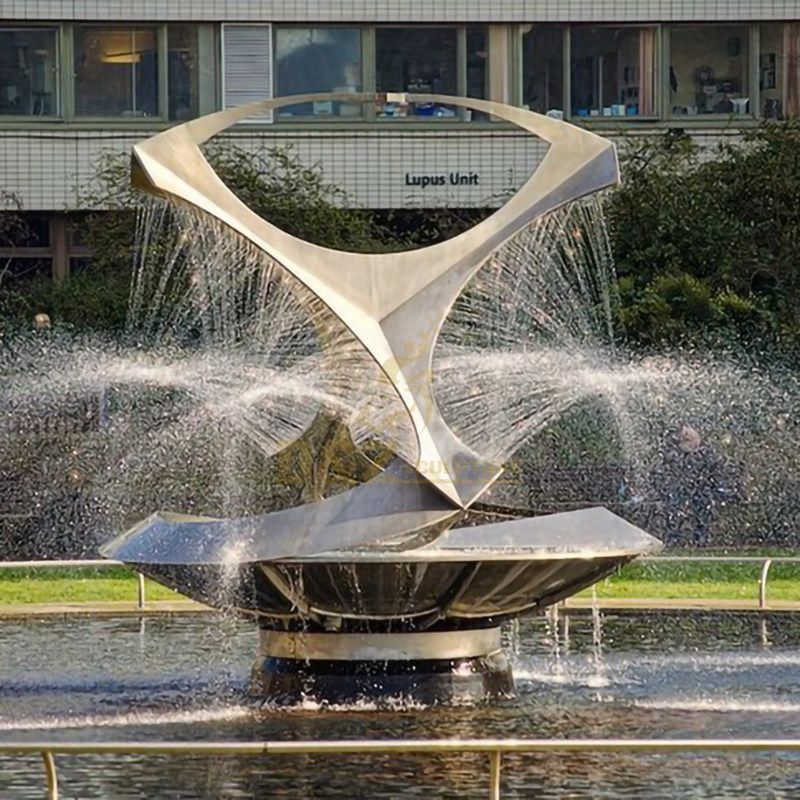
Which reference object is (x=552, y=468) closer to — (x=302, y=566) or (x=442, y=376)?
(x=442, y=376)

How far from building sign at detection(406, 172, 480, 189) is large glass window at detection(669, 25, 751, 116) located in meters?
3.81

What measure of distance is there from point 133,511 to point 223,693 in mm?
11723

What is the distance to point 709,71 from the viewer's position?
4356 cm

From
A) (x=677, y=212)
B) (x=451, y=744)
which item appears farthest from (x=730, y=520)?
(x=451, y=744)

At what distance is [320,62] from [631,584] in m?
20.5

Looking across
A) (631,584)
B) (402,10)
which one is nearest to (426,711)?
(631,584)

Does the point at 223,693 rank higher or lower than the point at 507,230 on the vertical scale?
lower

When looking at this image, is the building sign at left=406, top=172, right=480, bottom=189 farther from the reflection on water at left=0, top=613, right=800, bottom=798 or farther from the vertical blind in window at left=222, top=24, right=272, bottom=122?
the reflection on water at left=0, top=613, right=800, bottom=798

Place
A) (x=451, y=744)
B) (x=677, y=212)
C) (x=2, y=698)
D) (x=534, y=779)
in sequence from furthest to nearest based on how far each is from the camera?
(x=677, y=212) → (x=2, y=698) → (x=534, y=779) → (x=451, y=744)

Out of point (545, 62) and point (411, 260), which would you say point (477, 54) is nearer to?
point (545, 62)

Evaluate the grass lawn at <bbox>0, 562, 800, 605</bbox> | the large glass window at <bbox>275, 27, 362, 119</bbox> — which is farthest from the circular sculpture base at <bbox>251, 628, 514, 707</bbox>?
the large glass window at <bbox>275, 27, 362, 119</bbox>

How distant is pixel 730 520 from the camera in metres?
28.9

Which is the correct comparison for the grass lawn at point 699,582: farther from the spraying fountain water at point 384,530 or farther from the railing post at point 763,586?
the spraying fountain water at point 384,530

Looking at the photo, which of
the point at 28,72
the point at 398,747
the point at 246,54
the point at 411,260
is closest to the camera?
the point at 398,747
